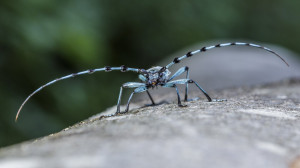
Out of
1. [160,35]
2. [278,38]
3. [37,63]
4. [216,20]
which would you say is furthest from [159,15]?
[278,38]

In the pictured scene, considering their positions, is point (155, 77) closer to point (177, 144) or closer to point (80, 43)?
point (177, 144)

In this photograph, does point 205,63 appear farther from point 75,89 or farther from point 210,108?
point 210,108

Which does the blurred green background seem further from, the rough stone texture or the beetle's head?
the rough stone texture

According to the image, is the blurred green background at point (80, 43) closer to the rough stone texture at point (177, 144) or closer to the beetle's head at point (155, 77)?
the beetle's head at point (155, 77)

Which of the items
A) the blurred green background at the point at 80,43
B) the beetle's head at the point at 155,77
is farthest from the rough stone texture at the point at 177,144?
the blurred green background at the point at 80,43

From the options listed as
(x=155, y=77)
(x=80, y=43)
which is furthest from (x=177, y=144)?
(x=80, y=43)

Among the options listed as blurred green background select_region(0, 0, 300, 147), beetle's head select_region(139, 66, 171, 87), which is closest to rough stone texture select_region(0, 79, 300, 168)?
beetle's head select_region(139, 66, 171, 87)
